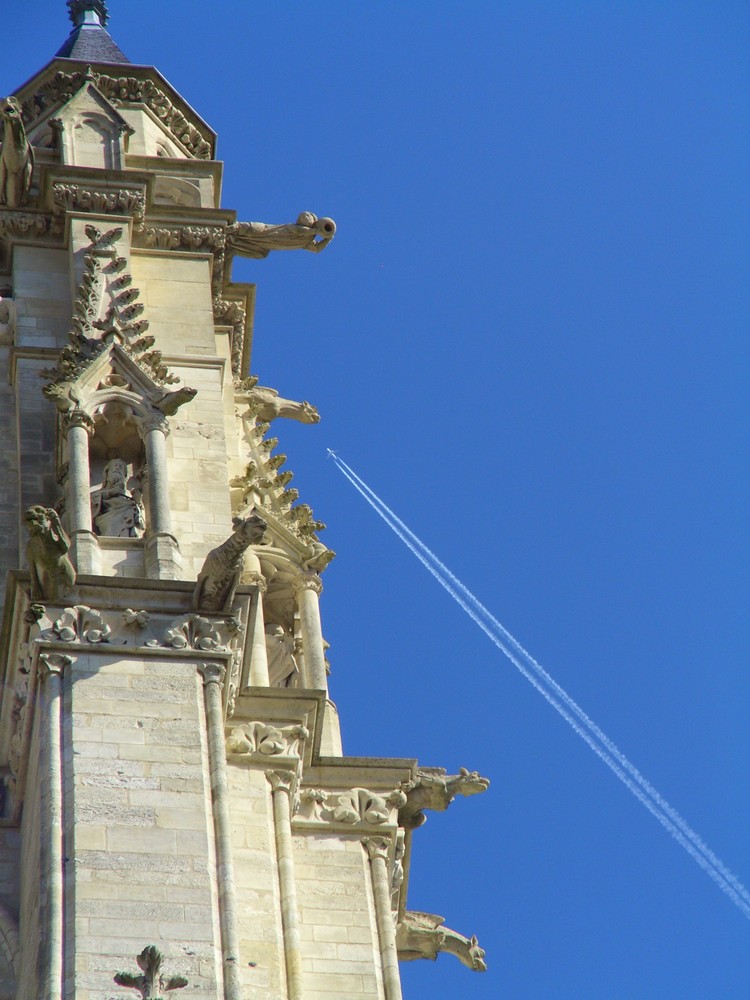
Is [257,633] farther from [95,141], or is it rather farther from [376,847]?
[95,141]

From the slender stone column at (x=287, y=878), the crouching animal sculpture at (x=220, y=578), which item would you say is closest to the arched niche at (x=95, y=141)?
the crouching animal sculpture at (x=220, y=578)

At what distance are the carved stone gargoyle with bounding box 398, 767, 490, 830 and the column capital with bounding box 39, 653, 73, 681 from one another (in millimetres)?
3903

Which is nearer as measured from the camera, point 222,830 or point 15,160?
point 222,830

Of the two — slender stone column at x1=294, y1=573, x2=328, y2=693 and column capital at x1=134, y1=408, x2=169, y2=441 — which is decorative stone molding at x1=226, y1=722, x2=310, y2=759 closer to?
slender stone column at x1=294, y1=573, x2=328, y2=693

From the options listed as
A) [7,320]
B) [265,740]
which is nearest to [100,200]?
[7,320]

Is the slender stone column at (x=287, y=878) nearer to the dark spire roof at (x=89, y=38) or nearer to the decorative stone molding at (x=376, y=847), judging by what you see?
the decorative stone molding at (x=376, y=847)

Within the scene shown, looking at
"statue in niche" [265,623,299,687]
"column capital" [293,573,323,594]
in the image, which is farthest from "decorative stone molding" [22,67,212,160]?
"statue in niche" [265,623,299,687]

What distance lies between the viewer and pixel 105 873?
20547 millimetres

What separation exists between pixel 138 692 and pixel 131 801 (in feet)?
4.07

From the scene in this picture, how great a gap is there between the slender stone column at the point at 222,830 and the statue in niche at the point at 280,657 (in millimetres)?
3540

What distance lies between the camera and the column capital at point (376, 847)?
23.9m

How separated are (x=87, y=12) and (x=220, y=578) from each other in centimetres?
1416

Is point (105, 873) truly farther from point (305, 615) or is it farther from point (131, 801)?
point (305, 615)

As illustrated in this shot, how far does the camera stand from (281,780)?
2350 centimetres
